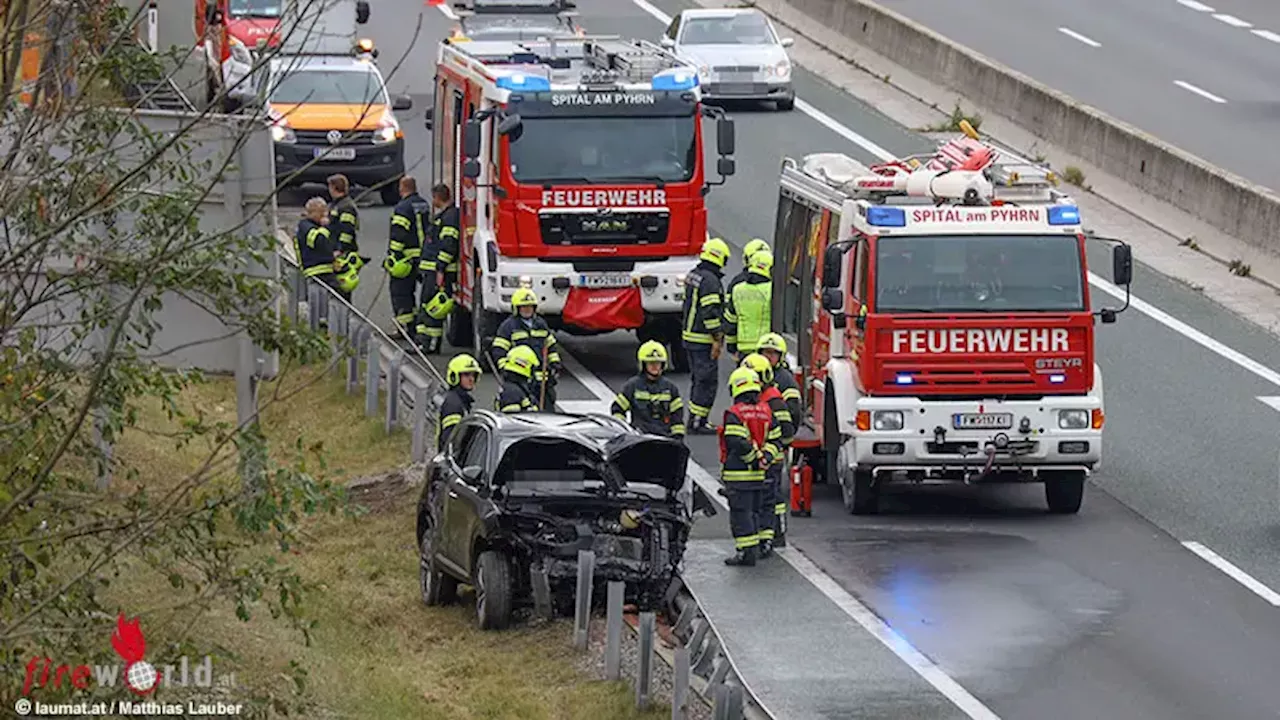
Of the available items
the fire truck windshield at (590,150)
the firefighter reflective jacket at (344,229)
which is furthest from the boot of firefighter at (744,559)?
the firefighter reflective jacket at (344,229)

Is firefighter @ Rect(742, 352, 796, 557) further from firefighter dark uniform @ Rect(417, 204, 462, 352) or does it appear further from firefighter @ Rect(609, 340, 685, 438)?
firefighter dark uniform @ Rect(417, 204, 462, 352)

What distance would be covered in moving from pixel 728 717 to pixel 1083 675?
3.81m

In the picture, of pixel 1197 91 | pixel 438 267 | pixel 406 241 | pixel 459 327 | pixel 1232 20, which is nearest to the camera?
pixel 438 267

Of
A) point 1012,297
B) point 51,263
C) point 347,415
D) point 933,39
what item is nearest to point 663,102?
point 347,415

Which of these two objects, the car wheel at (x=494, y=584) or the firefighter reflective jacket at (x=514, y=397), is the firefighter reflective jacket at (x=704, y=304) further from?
the car wheel at (x=494, y=584)

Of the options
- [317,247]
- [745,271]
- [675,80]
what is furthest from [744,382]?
[317,247]

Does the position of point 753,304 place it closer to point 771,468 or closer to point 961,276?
point 961,276

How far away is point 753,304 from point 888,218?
256 cm

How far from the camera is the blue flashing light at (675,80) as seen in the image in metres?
25.7

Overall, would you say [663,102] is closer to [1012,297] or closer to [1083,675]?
[1012,297]

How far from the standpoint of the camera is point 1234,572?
19688 millimetres

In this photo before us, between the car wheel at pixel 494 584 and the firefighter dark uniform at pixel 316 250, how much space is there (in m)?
10.3

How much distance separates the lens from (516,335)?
21531 millimetres

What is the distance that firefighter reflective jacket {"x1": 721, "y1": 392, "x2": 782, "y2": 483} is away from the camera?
63.0 ft
